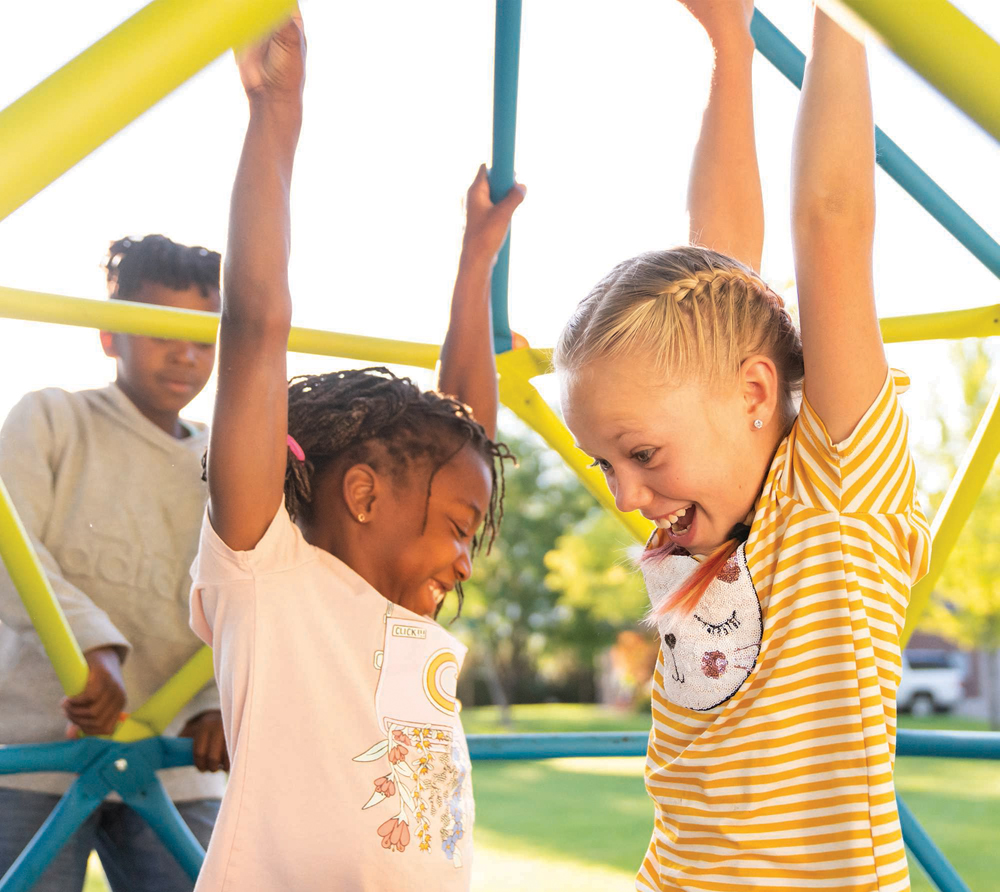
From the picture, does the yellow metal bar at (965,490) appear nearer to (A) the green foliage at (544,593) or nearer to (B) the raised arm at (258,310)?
(B) the raised arm at (258,310)

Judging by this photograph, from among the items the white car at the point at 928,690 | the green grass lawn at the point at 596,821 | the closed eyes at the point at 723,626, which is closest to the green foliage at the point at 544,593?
the white car at the point at 928,690

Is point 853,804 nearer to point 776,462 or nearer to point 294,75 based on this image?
point 776,462

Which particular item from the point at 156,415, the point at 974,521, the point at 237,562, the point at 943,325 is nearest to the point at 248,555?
the point at 237,562

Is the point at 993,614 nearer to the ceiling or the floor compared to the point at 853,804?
nearer to the floor

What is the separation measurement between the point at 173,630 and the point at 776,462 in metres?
0.83

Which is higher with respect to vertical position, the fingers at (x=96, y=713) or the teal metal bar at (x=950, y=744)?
the teal metal bar at (x=950, y=744)

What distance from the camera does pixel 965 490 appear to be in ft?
3.78

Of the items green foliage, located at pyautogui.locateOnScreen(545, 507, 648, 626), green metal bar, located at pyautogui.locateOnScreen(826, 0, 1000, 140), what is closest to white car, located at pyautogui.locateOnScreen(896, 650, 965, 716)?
green foliage, located at pyautogui.locateOnScreen(545, 507, 648, 626)

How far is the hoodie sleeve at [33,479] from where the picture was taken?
1.18 metres

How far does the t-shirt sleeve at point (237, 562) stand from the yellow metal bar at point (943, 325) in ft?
2.40

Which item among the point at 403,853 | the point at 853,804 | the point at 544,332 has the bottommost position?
the point at 403,853

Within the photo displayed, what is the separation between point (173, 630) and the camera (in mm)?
1254

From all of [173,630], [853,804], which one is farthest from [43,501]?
[853,804]

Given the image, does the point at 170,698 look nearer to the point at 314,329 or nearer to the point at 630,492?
the point at 314,329
